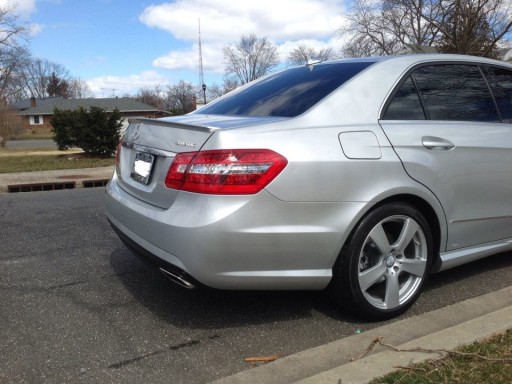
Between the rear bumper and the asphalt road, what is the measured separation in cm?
41

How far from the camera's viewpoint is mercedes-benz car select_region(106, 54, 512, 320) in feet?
8.32

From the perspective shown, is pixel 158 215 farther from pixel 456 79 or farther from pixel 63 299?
pixel 456 79

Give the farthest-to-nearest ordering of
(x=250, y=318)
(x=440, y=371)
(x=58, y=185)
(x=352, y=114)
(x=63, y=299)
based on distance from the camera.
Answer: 1. (x=58, y=185)
2. (x=63, y=299)
3. (x=250, y=318)
4. (x=352, y=114)
5. (x=440, y=371)

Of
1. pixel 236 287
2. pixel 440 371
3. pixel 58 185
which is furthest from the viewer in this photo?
pixel 58 185

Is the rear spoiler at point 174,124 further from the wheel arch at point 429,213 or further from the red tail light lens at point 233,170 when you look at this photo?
the wheel arch at point 429,213

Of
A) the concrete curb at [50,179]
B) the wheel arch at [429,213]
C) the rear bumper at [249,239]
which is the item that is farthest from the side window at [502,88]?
the concrete curb at [50,179]

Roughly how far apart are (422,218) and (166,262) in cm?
166

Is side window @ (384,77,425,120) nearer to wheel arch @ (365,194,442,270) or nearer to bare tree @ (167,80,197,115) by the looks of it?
wheel arch @ (365,194,442,270)

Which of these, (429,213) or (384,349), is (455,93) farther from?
(384,349)

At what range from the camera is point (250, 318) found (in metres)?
3.10

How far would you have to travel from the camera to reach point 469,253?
3.41m

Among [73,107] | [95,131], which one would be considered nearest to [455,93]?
[95,131]

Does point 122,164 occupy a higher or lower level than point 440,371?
higher

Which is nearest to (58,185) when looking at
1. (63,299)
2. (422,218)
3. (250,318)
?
(63,299)
